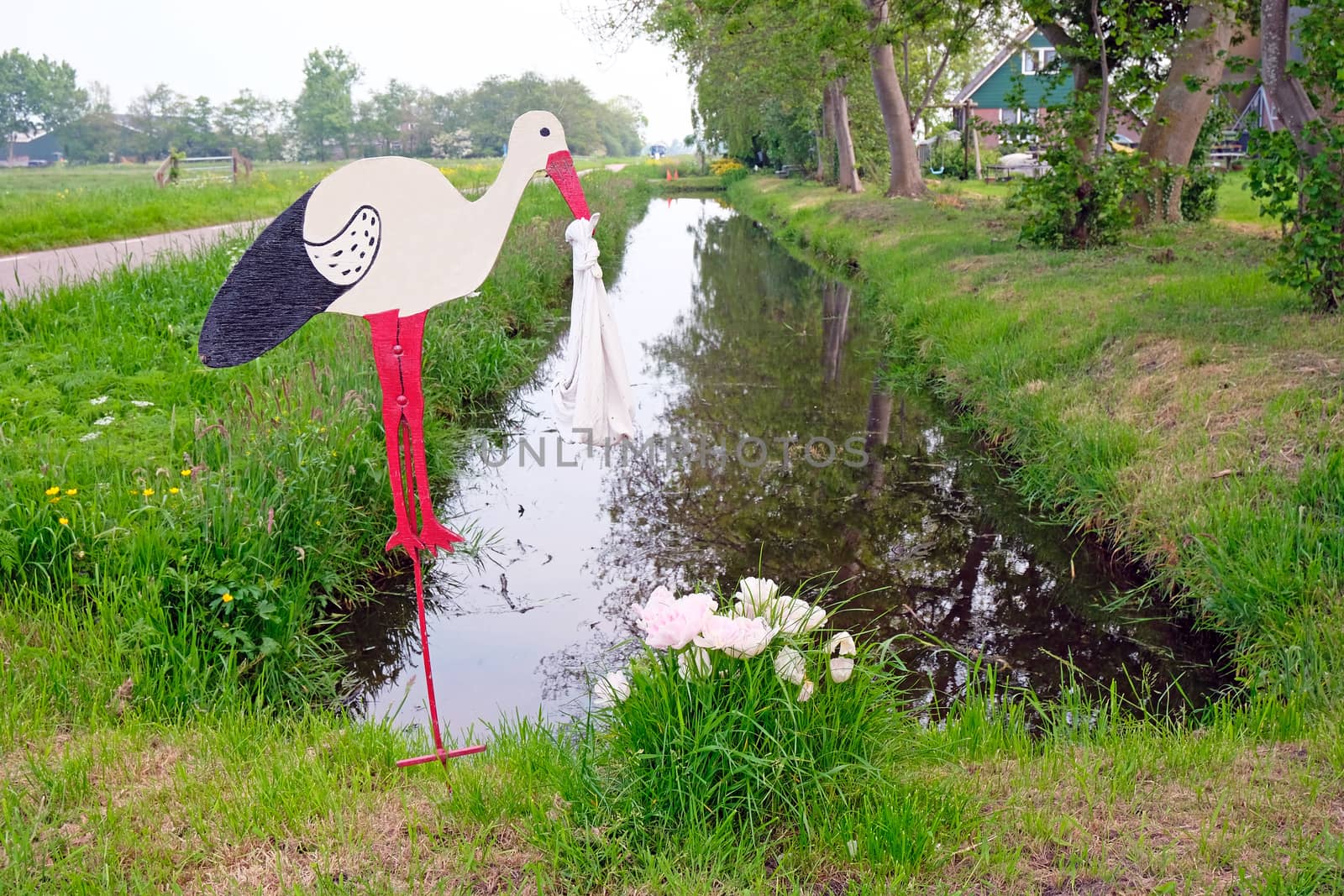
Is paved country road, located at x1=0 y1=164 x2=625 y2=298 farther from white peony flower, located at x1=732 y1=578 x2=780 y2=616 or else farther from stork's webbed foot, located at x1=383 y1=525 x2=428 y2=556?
white peony flower, located at x1=732 y1=578 x2=780 y2=616

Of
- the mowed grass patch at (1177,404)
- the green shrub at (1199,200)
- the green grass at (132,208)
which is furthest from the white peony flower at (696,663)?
the green shrub at (1199,200)

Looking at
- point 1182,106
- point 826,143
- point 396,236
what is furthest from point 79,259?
point 826,143

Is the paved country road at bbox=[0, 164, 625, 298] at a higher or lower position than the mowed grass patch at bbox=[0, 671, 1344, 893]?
higher

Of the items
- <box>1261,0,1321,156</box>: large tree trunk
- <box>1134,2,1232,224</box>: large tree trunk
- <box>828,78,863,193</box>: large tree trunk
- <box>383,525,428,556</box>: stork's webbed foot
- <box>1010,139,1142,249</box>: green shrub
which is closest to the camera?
<box>383,525,428,556</box>: stork's webbed foot

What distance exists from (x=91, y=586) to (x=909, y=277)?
10.1 m

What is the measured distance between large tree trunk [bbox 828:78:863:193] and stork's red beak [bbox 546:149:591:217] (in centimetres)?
2455

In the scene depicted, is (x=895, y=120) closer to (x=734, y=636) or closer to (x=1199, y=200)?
(x=1199, y=200)

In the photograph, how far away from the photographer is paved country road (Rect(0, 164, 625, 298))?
28.8 ft

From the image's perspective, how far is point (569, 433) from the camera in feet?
11.4

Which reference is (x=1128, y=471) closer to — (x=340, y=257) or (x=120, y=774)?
(x=340, y=257)

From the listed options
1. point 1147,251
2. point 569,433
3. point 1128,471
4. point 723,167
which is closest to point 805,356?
point 1147,251

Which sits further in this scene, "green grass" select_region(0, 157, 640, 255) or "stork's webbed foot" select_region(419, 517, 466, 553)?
"green grass" select_region(0, 157, 640, 255)

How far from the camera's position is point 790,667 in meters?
2.68

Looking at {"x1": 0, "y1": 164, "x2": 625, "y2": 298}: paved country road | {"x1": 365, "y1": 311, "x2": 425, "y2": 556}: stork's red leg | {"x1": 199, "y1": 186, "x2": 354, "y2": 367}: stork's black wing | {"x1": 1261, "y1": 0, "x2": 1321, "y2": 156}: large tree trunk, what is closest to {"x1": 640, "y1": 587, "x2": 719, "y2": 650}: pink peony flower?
{"x1": 365, "y1": 311, "x2": 425, "y2": 556}: stork's red leg
